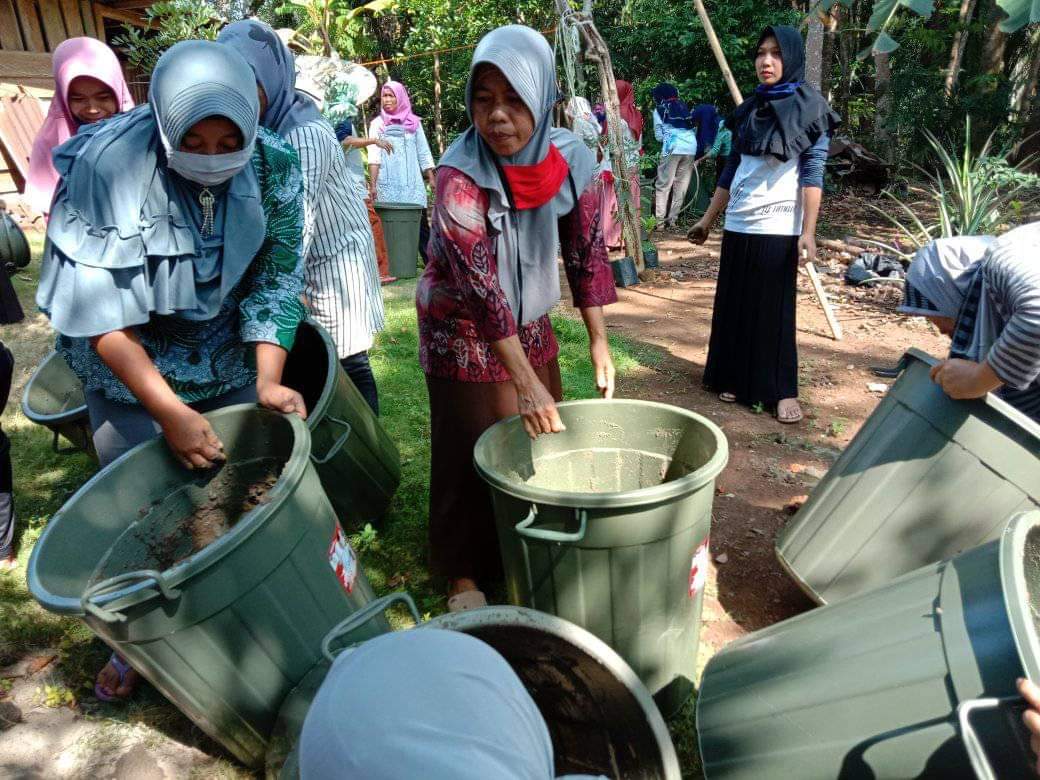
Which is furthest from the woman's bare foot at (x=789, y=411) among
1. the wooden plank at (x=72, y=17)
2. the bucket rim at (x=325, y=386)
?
the wooden plank at (x=72, y=17)

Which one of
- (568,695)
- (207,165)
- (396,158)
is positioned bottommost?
(568,695)

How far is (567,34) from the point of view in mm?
6016

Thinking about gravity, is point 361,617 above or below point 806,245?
below

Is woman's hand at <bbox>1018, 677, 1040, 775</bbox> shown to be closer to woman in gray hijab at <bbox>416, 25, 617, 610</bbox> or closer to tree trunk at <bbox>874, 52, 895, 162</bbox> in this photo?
woman in gray hijab at <bbox>416, 25, 617, 610</bbox>

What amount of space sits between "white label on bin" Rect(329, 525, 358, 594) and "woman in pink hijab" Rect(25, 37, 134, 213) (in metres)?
2.00

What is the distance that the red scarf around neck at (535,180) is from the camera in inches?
74.1

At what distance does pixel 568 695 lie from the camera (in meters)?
1.66

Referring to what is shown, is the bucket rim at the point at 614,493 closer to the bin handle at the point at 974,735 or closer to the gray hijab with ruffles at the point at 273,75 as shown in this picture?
the bin handle at the point at 974,735

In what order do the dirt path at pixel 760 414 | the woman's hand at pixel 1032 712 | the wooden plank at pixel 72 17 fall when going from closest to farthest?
the woman's hand at pixel 1032 712, the dirt path at pixel 760 414, the wooden plank at pixel 72 17

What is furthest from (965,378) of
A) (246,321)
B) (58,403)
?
(58,403)

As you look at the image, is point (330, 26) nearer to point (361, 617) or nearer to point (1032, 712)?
point (361, 617)

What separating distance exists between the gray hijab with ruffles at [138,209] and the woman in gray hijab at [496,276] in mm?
565

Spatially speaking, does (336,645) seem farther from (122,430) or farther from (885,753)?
(885,753)

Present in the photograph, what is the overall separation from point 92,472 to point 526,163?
9.35ft
